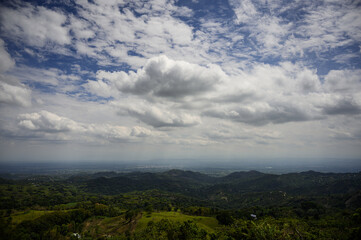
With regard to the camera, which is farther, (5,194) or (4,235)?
(5,194)

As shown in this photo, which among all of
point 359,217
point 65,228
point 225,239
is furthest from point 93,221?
point 359,217

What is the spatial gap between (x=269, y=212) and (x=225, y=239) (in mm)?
118157

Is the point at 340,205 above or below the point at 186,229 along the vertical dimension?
below

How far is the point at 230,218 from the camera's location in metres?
111

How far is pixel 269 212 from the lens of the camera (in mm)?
147125

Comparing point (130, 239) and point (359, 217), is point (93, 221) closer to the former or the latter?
point (130, 239)

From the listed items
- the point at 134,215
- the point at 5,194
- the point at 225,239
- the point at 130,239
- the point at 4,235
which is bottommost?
the point at 5,194

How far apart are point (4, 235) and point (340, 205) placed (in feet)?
816

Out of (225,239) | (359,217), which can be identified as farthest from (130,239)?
(359,217)

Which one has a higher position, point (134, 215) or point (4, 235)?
point (4, 235)

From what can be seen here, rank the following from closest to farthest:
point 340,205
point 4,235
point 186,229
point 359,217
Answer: point 4,235 < point 359,217 < point 186,229 < point 340,205

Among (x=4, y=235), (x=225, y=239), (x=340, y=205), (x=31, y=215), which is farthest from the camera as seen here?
(x=340, y=205)

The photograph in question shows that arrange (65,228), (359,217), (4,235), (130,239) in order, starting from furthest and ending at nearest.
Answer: (65,228), (130,239), (359,217), (4,235)

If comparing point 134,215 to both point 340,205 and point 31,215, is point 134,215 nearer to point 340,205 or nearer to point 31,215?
point 31,215
